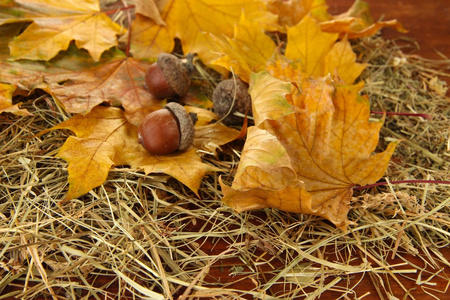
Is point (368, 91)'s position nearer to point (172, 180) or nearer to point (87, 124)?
point (172, 180)

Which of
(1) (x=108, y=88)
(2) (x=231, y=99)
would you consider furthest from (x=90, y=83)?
(2) (x=231, y=99)

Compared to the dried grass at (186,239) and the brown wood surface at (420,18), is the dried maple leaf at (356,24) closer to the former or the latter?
the brown wood surface at (420,18)

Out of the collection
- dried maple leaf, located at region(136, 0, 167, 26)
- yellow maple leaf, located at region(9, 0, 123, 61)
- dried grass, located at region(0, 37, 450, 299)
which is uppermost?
dried maple leaf, located at region(136, 0, 167, 26)

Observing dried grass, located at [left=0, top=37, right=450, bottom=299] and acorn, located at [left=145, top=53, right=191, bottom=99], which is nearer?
dried grass, located at [left=0, top=37, right=450, bottom=299]

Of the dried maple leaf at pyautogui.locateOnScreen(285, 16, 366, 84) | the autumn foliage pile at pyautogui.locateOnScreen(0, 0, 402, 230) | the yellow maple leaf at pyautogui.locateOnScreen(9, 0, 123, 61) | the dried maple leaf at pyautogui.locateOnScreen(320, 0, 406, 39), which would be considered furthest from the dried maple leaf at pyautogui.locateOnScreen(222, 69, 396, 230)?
the yellow maple leaf at pyautogui.locateOnScreen(9, 0, 123, 61)

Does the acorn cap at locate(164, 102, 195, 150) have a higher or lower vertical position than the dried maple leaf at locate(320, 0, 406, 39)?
lower

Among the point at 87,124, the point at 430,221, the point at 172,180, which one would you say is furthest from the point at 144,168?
the point at 430,221

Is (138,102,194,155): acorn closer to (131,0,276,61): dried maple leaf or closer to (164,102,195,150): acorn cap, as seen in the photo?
(164,102,195,150): acorn cap
